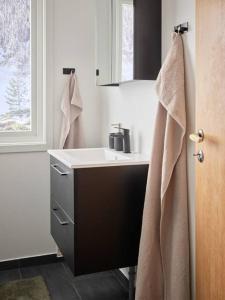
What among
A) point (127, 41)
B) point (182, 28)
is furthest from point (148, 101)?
point (182, 28)

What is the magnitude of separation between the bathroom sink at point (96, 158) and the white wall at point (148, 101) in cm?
13

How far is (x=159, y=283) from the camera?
1874 mm

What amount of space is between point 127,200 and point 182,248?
404mm

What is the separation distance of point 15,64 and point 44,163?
809mm

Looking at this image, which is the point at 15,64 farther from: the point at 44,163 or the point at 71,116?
the point at 44,163

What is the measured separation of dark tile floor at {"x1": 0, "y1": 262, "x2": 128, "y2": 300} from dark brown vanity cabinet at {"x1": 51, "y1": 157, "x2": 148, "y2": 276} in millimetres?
524

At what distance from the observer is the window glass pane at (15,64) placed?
9.28 ft

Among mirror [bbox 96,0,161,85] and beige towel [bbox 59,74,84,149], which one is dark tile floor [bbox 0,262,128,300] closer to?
beige towel [bbox 59,74,84,149]

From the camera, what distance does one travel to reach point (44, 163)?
9.61 feet

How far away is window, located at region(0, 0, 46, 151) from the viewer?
2.84m

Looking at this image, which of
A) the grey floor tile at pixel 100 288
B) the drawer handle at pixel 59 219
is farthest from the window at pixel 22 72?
the grey floor tile at pixel 100 288

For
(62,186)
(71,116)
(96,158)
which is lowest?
(62,186)

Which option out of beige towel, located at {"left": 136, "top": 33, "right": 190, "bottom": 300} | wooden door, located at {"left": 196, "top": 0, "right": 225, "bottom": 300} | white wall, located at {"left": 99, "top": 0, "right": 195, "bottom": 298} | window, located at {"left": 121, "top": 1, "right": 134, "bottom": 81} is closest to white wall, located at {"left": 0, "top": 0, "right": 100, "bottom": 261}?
white wall, located at {"left": 99, "top": 0, "right": 195, "bottom": 298}

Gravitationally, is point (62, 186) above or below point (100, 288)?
above
